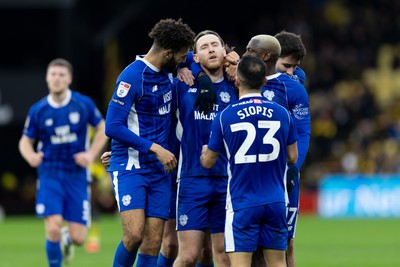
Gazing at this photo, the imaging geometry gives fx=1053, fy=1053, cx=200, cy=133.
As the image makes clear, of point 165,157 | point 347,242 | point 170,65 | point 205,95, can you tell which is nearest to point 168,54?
point 170,65

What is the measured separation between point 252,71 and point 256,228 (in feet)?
4.27

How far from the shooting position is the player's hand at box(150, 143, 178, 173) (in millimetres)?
9422

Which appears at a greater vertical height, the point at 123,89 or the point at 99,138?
the point at 123,89

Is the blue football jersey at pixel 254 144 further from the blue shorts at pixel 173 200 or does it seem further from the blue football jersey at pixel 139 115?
the blue shorts at pixel 173 200

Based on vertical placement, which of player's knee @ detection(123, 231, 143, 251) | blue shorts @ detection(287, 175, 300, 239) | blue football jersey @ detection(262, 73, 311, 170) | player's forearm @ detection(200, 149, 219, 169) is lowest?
player's knee @ detection(123, 231, 143, 251)

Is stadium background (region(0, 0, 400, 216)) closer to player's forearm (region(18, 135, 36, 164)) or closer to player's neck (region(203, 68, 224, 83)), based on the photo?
player's forearm (region(18, 135, 36, 164))

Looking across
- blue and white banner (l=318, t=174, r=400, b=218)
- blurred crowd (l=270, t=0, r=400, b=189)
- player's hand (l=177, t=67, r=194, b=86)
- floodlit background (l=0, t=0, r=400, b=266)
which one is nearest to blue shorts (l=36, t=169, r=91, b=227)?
player's hand (l=177, t=67, r=194, b=86)

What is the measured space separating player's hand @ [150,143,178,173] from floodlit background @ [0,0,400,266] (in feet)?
57.6

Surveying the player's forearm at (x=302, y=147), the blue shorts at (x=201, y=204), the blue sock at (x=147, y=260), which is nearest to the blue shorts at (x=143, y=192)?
the blue shorts at (x=201, y=204)

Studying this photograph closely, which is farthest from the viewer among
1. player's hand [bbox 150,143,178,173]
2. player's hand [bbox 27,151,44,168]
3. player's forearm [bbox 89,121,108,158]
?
player's forearm [bbox 89,121,108,158]

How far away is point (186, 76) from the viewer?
9867 millimetres

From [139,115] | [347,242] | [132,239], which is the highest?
[139,115]

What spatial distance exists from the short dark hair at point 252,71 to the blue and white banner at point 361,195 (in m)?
18.7

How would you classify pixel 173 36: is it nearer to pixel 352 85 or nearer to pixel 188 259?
pixel 188 259
